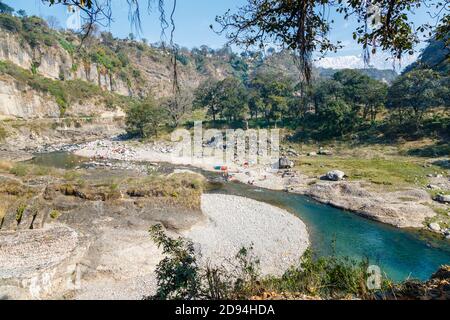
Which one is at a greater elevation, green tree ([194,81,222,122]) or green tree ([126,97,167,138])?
green tree ([194,81,222,122])

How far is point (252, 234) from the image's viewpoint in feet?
59.3

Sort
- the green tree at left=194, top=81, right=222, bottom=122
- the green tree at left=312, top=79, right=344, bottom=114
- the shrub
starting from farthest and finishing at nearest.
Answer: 1. the green tree at left=194, top=81, right=222, bottom=122
2. the green tree at left=312, top=79, right=344, bottom=114
3. the shrub

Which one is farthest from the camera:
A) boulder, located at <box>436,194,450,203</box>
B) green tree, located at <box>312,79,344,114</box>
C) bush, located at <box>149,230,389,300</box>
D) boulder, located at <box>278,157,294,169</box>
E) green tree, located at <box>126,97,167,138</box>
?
green tree, located at <box>126,97,167,138</box>

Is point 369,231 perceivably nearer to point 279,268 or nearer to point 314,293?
point 279,268

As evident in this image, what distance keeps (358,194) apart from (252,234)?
12231 mm

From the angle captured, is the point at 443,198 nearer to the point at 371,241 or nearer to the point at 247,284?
the point at 371,241

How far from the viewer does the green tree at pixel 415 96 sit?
134 feet

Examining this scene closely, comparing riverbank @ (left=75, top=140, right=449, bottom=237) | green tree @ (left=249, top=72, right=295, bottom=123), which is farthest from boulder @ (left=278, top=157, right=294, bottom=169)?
green tree @ (left=249, top=72, right=295, bottom=123)

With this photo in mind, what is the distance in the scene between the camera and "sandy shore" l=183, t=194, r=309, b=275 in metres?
15.0

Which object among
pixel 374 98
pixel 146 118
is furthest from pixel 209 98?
pixel 374 98

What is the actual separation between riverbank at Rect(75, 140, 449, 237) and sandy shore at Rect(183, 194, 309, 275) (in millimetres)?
5629

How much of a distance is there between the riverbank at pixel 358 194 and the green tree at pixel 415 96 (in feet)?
71.2

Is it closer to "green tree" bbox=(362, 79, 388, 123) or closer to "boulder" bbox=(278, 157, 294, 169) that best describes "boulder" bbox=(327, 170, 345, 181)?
"boulder" bbox=(278, 157, 294, 169)

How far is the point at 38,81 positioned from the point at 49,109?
Result: 7595 millimetres
